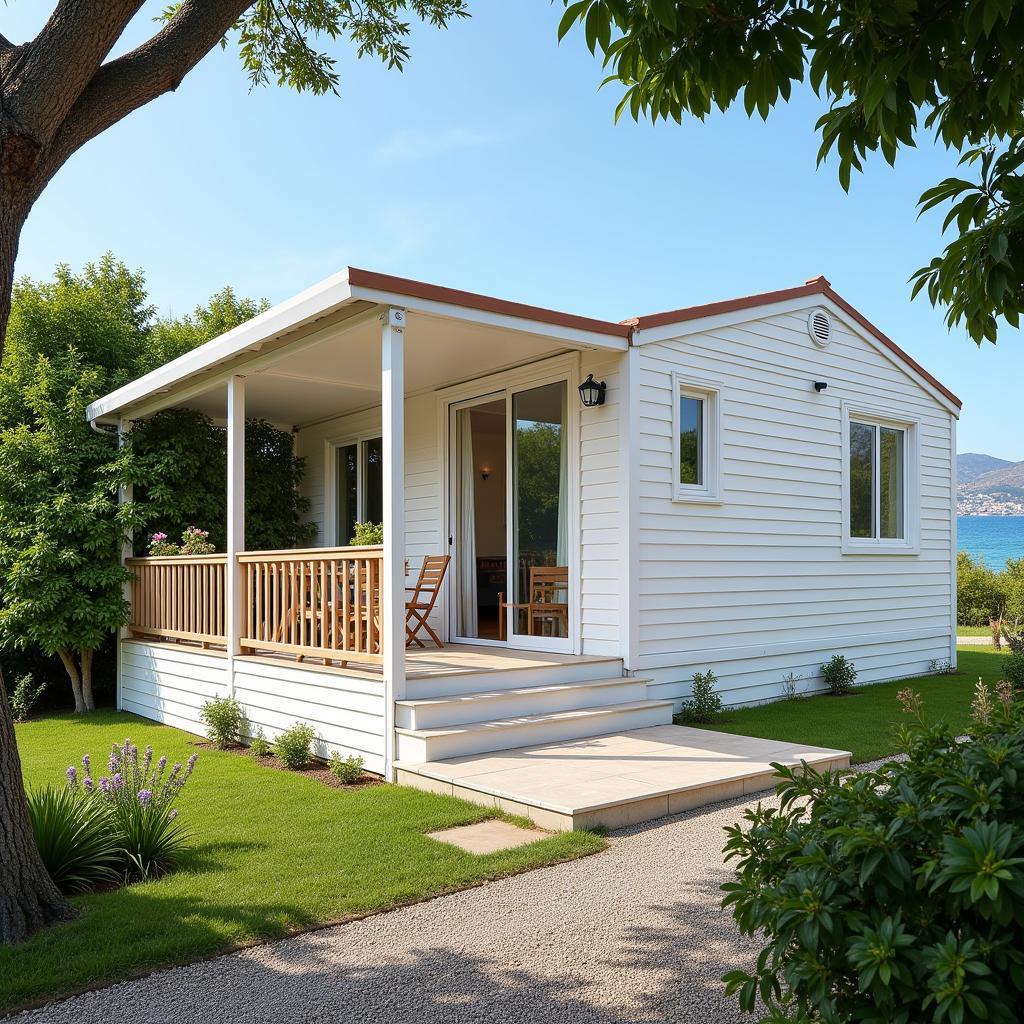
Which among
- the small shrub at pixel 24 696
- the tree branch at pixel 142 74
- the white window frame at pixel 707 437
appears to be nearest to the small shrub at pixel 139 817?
the tree branch at pixel 142 74

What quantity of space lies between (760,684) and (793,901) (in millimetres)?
6885

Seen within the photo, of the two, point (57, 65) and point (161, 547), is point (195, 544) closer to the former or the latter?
point (161, 547)

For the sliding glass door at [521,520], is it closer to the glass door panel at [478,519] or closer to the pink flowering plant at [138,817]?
the glass door panel at [478,519]

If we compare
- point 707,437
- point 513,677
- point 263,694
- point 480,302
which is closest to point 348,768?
point 513,677

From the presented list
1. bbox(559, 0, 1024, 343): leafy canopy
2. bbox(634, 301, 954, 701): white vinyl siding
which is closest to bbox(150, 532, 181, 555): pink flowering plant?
bbox(634, 301, 954, 701): white vinyl siding

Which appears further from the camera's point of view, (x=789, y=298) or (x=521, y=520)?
(x=789, y=298)

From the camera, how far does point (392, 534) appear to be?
565cm

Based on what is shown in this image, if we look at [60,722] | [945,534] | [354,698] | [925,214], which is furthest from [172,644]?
[945,534]

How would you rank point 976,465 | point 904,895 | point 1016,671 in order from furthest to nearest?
point 976,465, point 1016,671, point 904,895

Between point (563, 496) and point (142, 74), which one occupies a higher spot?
point (142, 74)

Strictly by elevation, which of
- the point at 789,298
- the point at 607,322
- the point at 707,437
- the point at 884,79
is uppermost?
the point at 789,298

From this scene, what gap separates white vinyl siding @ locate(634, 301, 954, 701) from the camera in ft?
24.2

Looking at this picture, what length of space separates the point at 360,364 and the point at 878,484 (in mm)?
5984

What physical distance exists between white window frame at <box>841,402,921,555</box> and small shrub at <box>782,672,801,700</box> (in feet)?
5.17
